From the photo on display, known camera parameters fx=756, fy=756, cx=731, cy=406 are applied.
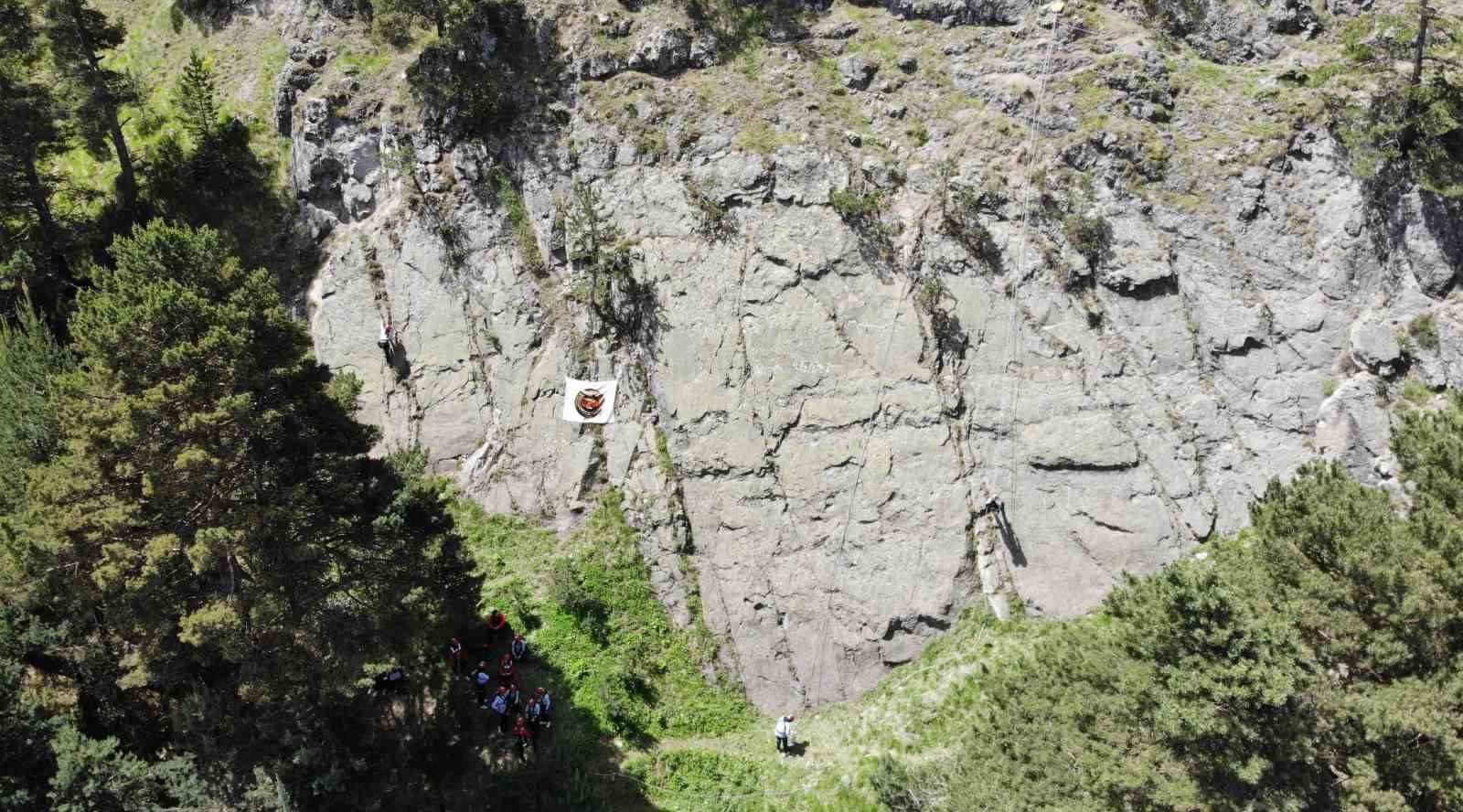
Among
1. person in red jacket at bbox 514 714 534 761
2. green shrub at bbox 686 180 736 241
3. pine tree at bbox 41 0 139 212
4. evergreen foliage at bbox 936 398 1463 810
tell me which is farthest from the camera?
pine tree at bbox 41 0 139 212

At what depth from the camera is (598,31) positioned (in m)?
26.8

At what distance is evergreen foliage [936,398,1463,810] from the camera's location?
40.4ft

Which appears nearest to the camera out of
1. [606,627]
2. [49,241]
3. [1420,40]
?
[1420,40]

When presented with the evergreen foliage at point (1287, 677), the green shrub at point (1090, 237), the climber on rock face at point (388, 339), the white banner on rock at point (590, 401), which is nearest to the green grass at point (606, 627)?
the white banner on rock at point (590, 401)

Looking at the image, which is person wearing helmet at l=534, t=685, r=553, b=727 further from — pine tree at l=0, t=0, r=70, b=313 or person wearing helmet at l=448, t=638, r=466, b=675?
pine tree at l=0, t=0, r=70, b=313

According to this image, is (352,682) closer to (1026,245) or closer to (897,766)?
(897,766)

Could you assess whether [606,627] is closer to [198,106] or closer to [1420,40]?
[198,106]

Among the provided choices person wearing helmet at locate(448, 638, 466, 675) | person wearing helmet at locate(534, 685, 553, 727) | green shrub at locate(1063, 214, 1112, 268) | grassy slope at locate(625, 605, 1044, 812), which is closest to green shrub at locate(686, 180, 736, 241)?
green shrub at locate(1063, 214, 1112, 268)

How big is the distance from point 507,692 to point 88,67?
26.5 m

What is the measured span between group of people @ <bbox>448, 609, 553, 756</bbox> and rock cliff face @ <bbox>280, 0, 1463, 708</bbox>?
384cm

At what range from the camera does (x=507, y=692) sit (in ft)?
62.2

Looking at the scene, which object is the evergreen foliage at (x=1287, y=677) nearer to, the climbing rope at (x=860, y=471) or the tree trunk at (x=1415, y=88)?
the climbing rope at (x=860, y=471)

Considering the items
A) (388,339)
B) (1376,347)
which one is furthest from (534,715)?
(1376,347)

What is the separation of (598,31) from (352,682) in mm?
22297
